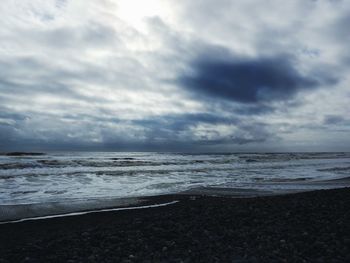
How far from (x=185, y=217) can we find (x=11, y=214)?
707cm

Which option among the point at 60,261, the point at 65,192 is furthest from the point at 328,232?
the point at 65,192

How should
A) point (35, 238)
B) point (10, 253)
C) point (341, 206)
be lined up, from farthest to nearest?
1. point (341, 206)
2. point (35, 238)
3. point (10, 253)

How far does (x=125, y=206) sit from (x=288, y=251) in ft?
28.6

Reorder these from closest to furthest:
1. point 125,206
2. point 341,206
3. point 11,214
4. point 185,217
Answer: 1. point 185,217
2. point 341,206
3. point 11,214
4. point 125,206

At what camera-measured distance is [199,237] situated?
7906 millimetres

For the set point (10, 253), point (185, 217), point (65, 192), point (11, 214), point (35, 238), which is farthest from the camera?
point (65, 192)

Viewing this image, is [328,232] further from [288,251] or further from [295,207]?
[295,207]

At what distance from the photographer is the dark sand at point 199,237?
6633mm

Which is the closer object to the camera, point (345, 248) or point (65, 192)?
point (345, 248)

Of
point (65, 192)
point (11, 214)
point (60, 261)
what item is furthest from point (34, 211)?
point (60, 261)

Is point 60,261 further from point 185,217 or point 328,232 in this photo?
point 328,232

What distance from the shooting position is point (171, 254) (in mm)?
6766

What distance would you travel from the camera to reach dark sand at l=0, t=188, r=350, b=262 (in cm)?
663

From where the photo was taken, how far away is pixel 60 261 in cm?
645
